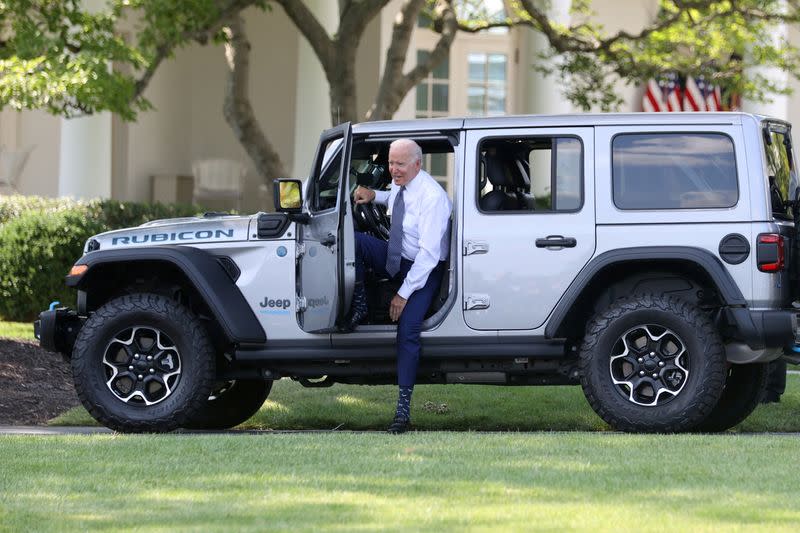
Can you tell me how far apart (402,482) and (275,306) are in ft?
8.34

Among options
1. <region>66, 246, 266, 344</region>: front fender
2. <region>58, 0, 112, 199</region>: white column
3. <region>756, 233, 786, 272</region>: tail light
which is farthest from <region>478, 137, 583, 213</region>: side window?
<region>58, 0, 112, 199</region>: white column

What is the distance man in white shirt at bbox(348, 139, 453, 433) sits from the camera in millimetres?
8625

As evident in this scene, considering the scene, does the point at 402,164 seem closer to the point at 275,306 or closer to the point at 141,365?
the point at 275,306

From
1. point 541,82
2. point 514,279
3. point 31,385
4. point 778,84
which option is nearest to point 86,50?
point 31,385

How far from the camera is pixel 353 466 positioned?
23.4 feet

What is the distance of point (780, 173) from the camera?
884cm

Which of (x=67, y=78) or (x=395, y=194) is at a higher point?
(x=67, y=78)

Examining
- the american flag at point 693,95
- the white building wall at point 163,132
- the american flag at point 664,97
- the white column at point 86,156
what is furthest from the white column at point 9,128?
the american flag at point 693,95

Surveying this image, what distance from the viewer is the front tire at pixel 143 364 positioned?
350 inches

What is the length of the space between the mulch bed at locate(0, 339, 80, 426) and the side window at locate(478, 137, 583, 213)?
3591mm

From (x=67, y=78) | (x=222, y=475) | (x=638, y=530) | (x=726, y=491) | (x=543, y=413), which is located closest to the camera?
(x=638, y=530)

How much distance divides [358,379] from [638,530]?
395 cm

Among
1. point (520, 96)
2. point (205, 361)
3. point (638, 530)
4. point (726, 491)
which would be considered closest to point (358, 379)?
point (205, 361)

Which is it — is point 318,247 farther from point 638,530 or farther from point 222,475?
point 638,530
